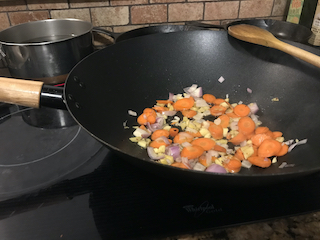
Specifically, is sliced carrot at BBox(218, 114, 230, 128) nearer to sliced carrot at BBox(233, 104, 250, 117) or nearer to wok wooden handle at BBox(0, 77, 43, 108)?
sliced carrot at BBox(233, 104, 250, 117)

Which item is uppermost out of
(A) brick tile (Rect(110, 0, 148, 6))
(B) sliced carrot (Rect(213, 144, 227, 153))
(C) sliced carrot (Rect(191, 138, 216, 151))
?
(A) brick tile (Rect(110, 0, 148, 6))

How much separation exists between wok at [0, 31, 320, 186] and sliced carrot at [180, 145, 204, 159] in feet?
0.45

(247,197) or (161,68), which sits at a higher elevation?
(161,68)

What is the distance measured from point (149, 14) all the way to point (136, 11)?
68 millimetres

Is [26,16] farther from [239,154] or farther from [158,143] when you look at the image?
[239,154]

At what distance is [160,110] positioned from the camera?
3.13 ft

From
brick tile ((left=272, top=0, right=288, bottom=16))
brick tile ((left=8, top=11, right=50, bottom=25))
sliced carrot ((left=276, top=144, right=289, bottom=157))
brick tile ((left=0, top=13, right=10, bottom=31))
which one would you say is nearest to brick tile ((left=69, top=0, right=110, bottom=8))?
brick tile ((left=8, top=11, right=50, bottom=25))

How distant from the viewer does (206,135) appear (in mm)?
869

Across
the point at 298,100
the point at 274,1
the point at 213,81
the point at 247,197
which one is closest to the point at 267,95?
the point at 298,100

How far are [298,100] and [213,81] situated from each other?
1.12 feet

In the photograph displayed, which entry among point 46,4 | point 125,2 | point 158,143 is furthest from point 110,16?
point 158,143

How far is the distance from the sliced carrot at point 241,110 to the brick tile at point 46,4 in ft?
3.07

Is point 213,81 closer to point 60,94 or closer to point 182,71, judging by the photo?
point 182,71

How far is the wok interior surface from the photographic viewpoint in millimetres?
763
